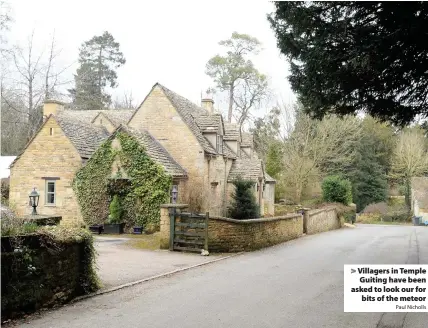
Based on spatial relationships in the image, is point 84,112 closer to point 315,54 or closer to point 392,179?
point 315,54

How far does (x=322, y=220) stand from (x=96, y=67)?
23.7 metres

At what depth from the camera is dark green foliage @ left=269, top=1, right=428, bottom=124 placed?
358 inches

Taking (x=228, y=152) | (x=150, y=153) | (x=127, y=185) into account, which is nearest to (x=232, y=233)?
(x=127, y=185)

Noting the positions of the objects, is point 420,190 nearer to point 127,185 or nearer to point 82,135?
point 127,185

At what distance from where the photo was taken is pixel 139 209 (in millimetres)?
21703

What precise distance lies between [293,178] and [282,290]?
33.0m

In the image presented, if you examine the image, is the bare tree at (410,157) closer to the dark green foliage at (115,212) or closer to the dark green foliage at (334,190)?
the dark green foliage at (334,190)

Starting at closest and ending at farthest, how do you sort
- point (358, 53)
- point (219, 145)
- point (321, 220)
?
1. point (358, 53)
2. point (219, 145)
3. point (321, 220)

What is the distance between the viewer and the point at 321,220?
3036 centimetres

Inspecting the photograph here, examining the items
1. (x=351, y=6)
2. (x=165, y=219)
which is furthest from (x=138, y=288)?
(x=351, y=6)

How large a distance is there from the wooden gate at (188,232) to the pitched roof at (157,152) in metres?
6.61

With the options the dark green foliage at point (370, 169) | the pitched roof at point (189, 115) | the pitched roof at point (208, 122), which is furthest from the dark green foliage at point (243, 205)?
the dark green foliage at point (370, 169)

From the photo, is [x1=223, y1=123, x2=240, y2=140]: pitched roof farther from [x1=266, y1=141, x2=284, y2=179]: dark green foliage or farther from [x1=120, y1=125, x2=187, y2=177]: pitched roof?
[x1=266, y1=141, x2=284, y2=179]: dark green foliage

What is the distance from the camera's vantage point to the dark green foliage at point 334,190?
3875 centimetres
